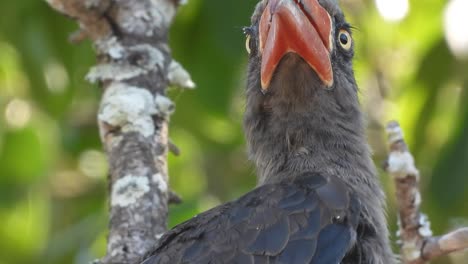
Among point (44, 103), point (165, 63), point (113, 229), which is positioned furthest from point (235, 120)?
point (113, 229)

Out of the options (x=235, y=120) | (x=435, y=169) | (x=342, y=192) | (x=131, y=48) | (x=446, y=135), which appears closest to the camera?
(x=342, y=192)

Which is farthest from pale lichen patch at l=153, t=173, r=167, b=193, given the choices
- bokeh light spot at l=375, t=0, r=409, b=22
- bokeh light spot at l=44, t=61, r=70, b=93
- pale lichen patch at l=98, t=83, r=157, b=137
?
bokeh light spot at l=375, t=0, r=409, b=22

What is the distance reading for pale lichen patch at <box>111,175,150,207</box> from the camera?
181 inches

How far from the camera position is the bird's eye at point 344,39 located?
4.76 meters

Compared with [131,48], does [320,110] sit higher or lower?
A: lower

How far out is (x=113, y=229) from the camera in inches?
181

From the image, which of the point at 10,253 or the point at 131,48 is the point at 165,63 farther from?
the point at 10,253

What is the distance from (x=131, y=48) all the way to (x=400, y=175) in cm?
140

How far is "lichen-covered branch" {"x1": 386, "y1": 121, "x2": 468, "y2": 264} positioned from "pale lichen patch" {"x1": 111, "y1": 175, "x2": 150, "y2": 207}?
1.08 meters

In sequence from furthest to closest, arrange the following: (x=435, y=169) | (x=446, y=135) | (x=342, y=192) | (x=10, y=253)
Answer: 1. (x=10, y=253)
2. (x=446, y=135)
3. (x=435, y=169)
4. (x=342, y=192)

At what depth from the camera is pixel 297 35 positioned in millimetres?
4418

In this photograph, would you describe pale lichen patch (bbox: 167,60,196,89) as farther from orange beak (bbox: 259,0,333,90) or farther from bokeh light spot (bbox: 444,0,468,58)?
bokeh light spot (bbox: 444,0,468,58)

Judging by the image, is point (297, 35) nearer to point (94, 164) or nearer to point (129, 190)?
point (129, 190)

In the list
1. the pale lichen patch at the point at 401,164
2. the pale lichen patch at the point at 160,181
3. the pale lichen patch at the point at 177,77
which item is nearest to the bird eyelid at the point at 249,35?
the pale lichen patch at the point at 177,77
